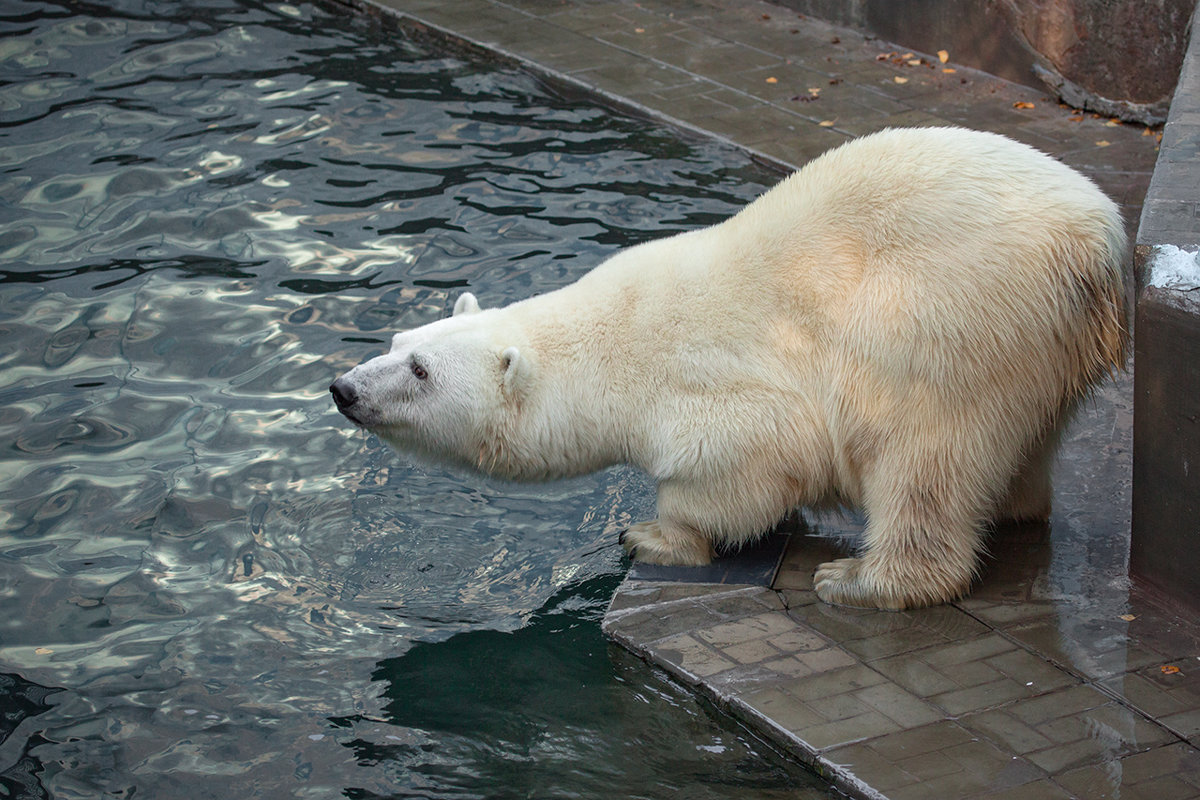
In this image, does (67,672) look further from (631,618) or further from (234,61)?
(234,61)

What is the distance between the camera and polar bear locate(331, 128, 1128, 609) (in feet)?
12.4

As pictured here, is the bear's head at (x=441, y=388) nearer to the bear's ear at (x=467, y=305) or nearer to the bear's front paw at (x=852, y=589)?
the bear's ear at (x=467, y=305)

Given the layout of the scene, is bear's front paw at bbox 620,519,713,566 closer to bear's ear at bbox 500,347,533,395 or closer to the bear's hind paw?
the bear's hind paw

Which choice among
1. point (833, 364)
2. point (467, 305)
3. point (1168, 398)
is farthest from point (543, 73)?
point (1168, 398)

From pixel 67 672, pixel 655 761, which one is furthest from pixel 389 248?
pixel 655 761

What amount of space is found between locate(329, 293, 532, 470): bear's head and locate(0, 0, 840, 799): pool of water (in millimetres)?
640

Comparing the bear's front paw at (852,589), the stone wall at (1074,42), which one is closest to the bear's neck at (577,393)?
the bear's front paw at (852,589)

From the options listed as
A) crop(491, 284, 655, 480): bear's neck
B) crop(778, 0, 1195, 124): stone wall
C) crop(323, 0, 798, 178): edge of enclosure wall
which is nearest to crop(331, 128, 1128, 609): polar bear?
crop(491, 284, 655, 480): bear's neck

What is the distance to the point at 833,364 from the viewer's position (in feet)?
13.1

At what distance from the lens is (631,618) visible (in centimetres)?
415

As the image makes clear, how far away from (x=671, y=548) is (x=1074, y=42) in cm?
579

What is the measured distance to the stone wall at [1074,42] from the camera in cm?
796

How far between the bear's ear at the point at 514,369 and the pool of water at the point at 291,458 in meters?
0.80

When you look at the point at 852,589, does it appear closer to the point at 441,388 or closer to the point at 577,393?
the point at 577,393
